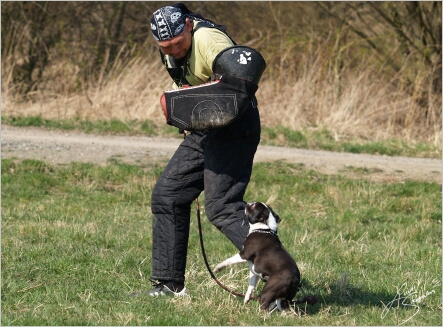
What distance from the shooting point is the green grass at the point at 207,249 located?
16.9ft

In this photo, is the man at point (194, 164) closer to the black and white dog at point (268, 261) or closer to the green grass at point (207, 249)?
the black and white dog at point (268, 261)

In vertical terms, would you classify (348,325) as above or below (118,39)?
below

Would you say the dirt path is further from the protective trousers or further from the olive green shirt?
the olive green shirt

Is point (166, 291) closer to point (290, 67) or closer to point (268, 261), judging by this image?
point (268, 261)

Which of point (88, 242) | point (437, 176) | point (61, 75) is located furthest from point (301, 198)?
point (61, 75)

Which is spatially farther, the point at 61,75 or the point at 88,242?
the point at 61,75

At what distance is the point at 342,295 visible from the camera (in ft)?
19.0

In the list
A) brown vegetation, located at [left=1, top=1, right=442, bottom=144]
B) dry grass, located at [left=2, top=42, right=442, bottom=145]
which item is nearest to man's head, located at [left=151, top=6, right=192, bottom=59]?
dry grass, located at [left=2, top=42, right=442, bottom=145]

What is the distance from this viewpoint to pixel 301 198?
10039mm

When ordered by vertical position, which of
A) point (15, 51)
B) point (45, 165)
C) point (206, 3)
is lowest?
point (45, 165)

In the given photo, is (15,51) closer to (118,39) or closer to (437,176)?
(118,39)

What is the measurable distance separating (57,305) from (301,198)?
526 centimetres

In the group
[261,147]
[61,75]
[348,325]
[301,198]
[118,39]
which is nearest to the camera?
[348,325]

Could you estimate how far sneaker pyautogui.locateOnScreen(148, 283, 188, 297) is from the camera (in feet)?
18.1
